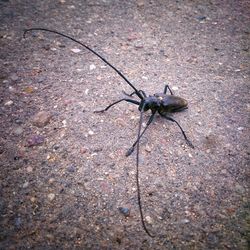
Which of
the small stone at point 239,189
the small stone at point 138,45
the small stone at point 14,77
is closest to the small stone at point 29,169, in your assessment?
the small stone at point 14,77

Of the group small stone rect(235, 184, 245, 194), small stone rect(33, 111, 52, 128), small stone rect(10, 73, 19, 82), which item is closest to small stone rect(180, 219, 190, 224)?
small stone rect(235, 184, 245, 194)

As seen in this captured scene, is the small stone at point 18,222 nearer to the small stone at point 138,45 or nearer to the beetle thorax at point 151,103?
the beetle thorax at point 151,103

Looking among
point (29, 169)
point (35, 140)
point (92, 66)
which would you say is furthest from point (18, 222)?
point (92, 66)

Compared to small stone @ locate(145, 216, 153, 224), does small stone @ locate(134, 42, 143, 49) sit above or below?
above

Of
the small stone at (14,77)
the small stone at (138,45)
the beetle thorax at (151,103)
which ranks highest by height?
the beetle thorax at (151,103)

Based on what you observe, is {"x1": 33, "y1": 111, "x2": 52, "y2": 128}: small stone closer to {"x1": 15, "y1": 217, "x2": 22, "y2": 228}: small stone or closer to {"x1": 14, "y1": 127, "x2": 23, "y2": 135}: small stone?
{"x1": 14, "y1": 127, "x2": 23, "y2": 135}: small stone

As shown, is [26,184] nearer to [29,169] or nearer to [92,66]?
[29,169]

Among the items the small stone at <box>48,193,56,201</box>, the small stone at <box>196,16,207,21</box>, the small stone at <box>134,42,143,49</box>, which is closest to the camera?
the small stone at <box>48,193,56,201</box>
